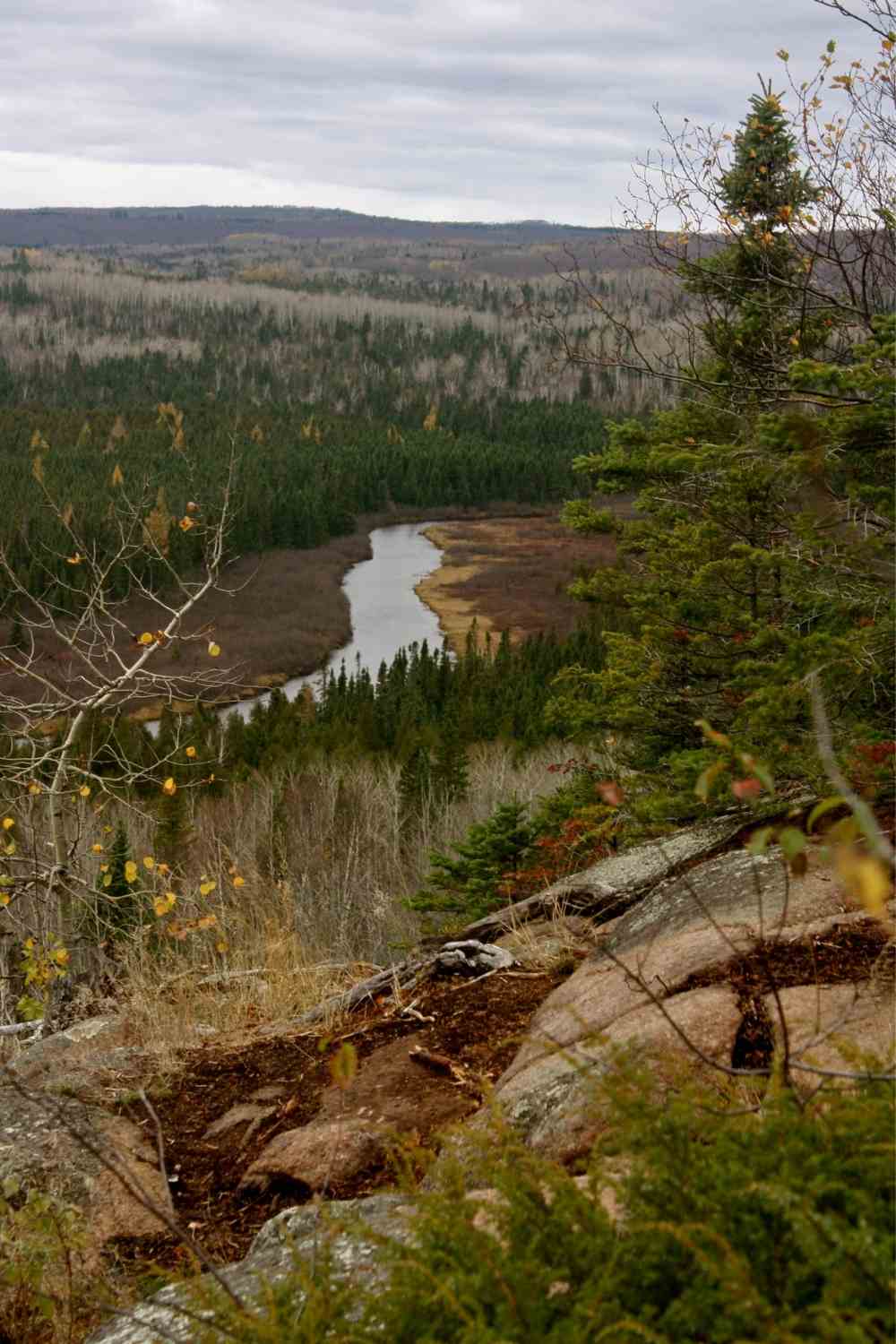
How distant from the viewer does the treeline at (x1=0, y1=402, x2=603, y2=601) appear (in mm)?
89062

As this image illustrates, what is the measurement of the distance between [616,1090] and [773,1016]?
1.85 metres

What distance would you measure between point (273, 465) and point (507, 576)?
113 feet

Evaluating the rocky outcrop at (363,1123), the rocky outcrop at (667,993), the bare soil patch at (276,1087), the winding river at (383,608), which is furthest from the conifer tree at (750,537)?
the winding river at (383,608)

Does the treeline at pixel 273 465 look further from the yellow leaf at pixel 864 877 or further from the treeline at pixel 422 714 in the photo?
the yellow leaf at pixel 864 877

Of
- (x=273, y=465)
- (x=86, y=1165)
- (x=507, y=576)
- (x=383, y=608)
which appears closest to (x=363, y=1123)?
(x=86, y=1165)

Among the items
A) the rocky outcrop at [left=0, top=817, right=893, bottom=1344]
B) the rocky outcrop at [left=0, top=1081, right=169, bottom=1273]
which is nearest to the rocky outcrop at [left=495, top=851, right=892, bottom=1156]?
the rocky outcrop at [left=0, top=817, right=893, bottom=1344]

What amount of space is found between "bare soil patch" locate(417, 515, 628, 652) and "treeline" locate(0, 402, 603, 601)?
372 inches

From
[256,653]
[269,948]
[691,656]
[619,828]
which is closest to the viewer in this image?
[269,948]

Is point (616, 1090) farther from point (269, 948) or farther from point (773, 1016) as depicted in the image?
point (269, 948)

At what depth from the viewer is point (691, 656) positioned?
12203mm

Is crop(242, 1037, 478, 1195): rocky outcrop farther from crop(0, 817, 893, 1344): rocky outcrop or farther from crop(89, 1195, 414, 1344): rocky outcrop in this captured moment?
crop(89, 1195, 414, 1344): rocky outcrop

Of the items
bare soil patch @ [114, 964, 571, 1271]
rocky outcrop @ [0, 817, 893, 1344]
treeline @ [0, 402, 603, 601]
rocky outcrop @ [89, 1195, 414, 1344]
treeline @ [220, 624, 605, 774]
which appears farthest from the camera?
treeline @ [0, 402, 603, 601]

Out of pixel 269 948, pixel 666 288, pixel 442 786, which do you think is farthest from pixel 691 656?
pixel 442 786

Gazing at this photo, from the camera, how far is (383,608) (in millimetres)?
84375
